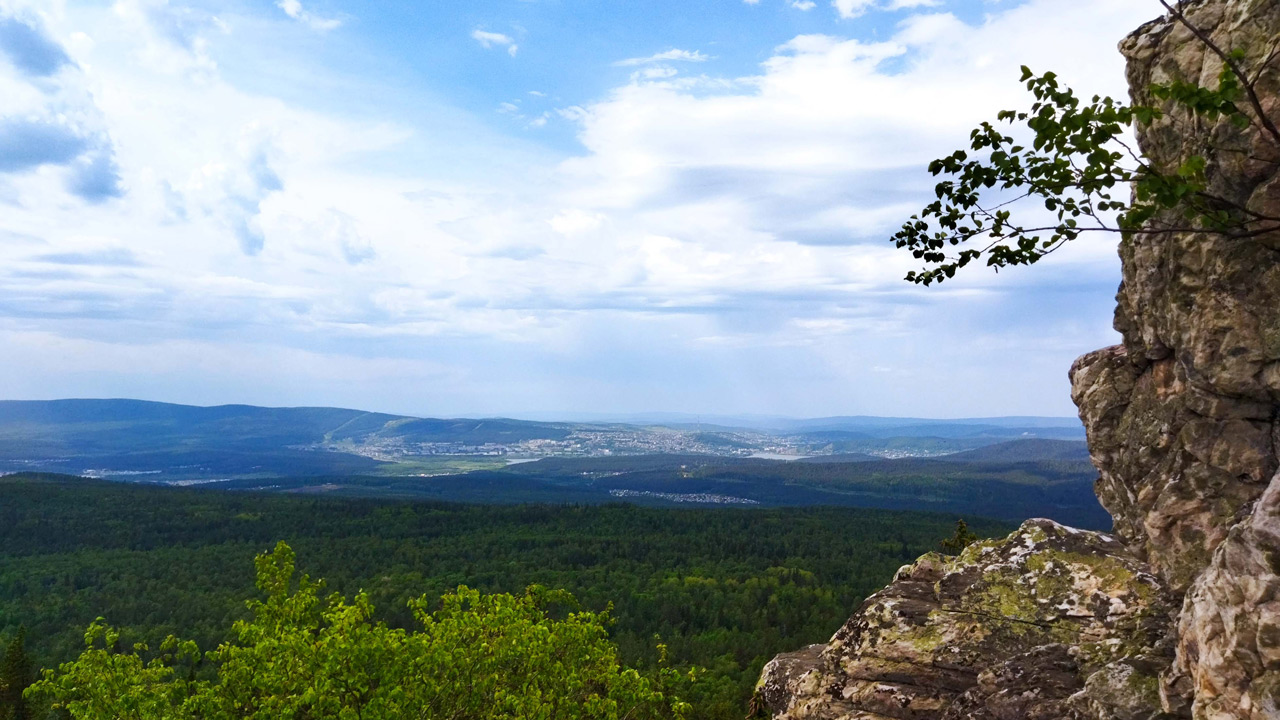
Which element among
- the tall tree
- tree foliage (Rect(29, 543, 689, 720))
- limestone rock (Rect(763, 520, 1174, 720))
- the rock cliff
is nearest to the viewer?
the rock cliff

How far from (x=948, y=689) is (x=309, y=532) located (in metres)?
197

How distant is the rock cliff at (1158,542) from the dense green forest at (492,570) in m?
42.0

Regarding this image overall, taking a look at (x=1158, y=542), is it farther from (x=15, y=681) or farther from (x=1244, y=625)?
(x=15, y=681)

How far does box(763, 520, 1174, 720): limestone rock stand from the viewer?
1557cm

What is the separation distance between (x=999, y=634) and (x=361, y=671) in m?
16.2

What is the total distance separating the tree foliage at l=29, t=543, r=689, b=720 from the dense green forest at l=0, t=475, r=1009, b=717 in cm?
3659

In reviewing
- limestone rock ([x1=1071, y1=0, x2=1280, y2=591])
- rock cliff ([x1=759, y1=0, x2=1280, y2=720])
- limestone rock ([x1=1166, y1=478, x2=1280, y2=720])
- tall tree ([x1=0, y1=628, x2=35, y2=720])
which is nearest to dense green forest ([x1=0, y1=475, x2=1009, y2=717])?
tall tree ([x1=0, y1=628, x2=35, y2=720])

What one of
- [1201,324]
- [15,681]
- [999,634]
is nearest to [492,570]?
[15,681]

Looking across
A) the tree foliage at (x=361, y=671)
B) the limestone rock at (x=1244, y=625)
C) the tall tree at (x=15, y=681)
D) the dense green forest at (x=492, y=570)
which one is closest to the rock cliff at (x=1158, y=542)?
the limestone rock at (x=1244, y=625)

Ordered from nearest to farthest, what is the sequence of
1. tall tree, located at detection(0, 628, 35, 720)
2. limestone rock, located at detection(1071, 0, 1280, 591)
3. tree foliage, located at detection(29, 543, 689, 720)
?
limestone rock, located at detection(1071, 0, 1280, 591) → tree foliage, located at detection(29, 543, 689, 720) → tall tree, located at detection(0, 628, 35, 720)

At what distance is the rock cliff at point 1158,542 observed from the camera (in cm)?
1098

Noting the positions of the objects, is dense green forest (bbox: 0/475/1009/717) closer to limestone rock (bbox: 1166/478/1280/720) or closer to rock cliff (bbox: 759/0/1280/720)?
rock cliff (bbox: 759/0/1280/720)

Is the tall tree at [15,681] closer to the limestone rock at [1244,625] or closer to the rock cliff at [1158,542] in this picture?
the rock cliff at [1158,542]

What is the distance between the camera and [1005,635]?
17453mm
